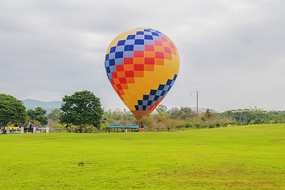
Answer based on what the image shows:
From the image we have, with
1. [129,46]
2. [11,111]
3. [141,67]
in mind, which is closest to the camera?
[141,67]

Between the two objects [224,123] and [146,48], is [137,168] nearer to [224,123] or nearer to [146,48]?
[146,48]

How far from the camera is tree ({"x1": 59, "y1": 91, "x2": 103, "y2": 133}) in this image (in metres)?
72.1

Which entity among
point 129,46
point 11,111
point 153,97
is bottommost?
point 11,111

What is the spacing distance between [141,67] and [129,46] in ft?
12.4

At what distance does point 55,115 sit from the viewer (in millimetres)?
183625

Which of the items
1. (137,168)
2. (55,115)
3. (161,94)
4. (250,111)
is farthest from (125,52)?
(55,115)

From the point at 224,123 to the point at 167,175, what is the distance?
225ft

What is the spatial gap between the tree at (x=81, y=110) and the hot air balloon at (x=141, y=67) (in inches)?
899

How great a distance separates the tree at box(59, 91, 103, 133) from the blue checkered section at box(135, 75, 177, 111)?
24434mm

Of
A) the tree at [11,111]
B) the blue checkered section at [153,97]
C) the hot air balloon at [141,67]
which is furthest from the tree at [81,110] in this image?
the blue checkered section at [153,97]

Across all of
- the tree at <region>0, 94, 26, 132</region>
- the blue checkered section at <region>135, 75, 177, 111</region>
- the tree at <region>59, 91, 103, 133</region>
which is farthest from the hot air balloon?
the tree at <region>0, 94, 26, 132</region>

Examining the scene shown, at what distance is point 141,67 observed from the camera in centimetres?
4747

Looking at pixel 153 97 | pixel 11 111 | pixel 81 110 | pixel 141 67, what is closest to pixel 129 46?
pixel 141 67

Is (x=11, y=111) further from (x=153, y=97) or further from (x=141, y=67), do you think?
(x=141, y=67)
